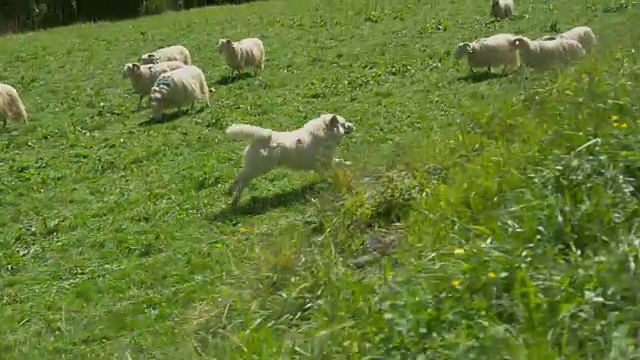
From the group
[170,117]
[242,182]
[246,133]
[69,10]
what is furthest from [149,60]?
[69,10]

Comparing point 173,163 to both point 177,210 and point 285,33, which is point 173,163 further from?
point 285,33

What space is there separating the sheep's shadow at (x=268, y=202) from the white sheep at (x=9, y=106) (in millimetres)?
7687

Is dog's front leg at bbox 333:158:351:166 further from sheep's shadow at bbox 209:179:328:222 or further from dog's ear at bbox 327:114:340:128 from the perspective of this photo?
dog's ear at bbox 327:114:340:128

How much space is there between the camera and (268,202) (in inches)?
340

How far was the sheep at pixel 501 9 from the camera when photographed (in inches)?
728

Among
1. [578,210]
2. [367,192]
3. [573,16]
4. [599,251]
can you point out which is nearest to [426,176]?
[367,192]

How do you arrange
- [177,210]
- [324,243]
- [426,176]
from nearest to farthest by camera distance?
1. [324,243]
2. [426,176]
3. [177,210]

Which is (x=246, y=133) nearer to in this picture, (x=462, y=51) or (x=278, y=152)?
(x=278, y=152)

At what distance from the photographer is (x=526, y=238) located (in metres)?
4.29

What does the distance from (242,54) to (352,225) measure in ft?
35.1

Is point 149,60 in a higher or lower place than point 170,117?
higher

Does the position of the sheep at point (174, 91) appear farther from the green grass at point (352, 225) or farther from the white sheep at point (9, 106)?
the white sheep at point (9, 106)

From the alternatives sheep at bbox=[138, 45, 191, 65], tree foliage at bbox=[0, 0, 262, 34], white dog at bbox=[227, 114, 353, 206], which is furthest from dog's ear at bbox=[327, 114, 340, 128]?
tree foliage at bbox=[0, 0, 262, 34]

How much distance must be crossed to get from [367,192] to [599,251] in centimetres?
283
